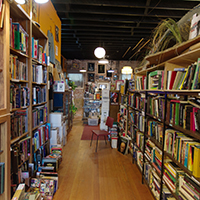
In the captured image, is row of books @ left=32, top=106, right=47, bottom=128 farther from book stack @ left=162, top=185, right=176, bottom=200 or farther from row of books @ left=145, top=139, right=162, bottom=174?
book stack @ left=162, top=185, right=176, bottom=200

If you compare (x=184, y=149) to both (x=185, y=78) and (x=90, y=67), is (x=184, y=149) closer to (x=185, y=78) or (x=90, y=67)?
(x=185, y=78)

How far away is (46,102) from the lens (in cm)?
371

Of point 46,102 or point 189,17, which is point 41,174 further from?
point 189,17

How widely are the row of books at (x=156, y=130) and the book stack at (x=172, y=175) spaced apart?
0.43 meters

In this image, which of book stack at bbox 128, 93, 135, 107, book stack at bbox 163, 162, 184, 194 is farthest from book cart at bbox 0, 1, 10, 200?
book stack at bbox 128, 93, 135, 107

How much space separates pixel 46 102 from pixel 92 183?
2.01 m

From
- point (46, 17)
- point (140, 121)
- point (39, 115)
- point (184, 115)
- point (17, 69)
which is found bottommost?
point (140, 121)

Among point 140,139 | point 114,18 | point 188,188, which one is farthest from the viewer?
point 114,18

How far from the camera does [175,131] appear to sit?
80.2 inches

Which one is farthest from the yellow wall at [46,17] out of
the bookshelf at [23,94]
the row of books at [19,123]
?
the row of books at [19,123]

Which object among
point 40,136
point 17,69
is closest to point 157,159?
point 40,136

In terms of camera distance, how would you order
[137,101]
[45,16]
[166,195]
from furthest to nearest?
[45,16] < [137,101] < [166,195]

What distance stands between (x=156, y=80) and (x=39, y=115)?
2360mm

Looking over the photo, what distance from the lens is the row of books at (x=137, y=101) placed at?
3.50 meters
